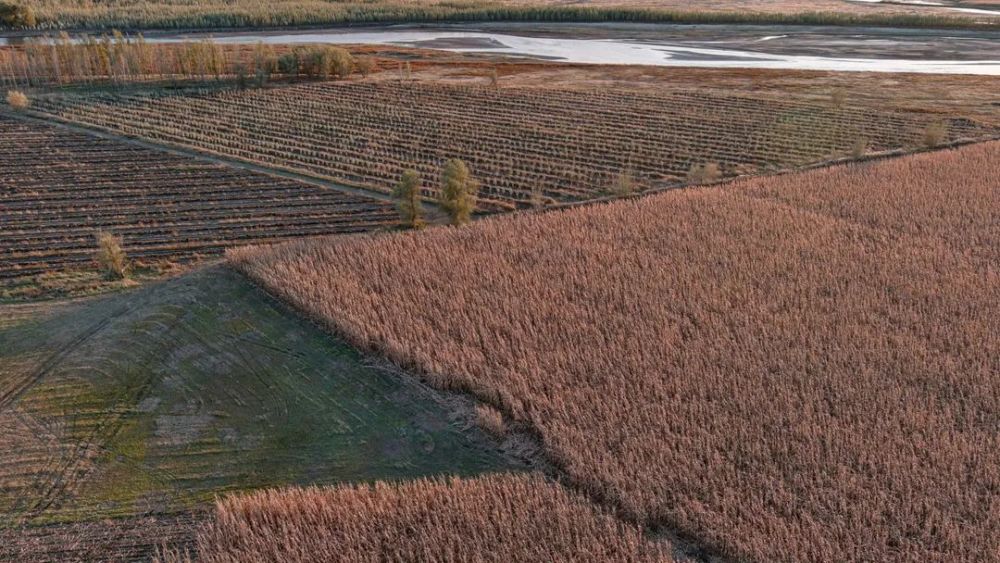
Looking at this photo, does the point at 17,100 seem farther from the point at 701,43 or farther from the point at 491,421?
the point at 701,43

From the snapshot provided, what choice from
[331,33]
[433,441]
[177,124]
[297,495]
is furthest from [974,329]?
[331,33]

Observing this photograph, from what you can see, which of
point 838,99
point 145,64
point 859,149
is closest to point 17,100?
point 145,64

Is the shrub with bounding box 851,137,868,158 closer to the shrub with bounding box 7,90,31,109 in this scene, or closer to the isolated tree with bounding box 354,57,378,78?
the isolated tree with bounding box 354,57,378,78

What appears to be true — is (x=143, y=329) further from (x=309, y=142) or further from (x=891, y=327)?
(x=309, y=142)

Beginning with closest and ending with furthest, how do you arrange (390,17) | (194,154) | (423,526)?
(423,526), (194,154), (390,17)

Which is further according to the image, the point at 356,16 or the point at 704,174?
the point at 356,16

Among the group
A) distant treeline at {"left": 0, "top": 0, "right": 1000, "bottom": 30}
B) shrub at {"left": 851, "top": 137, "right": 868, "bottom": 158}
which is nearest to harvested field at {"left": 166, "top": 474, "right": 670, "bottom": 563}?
shrub at {"left": 851, "top": 137, "right": 868, "bottom": 158}

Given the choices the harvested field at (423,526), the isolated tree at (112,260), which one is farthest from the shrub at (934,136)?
the isolated tree at (112,260)
